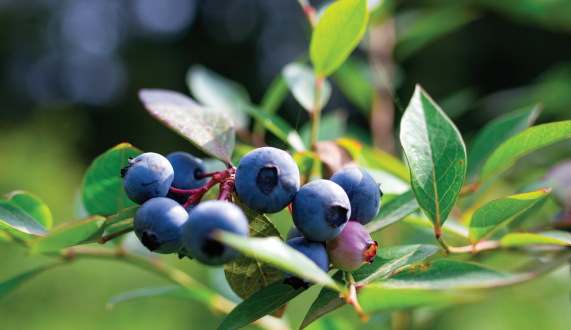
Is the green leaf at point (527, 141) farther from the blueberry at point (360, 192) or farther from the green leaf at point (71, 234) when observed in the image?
the green leaf at point (71, 234)

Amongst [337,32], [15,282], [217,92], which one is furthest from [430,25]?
[15,282]

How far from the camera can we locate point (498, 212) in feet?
1.99

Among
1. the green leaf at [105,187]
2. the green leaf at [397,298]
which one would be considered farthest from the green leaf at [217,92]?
the green leaf at [397,298]

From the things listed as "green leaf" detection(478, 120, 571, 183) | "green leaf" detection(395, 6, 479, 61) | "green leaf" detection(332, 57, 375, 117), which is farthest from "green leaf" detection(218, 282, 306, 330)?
"green leaf" detection(395, 6, 479, 61)

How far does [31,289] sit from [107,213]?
2874 mm

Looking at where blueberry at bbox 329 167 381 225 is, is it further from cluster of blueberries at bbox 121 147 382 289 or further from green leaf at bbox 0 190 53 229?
green leaf at bbox 0 190 53 229

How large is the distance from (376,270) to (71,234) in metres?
0.42

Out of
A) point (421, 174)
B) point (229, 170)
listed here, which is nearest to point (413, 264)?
point (421, 174)

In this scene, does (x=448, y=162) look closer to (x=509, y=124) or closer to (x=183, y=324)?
(x=509, y=124)

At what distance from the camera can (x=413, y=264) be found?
518 millimetres

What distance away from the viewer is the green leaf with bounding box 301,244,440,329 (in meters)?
0.50

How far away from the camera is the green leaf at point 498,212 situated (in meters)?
0.57

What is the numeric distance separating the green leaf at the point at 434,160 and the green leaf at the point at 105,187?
1.55 feet

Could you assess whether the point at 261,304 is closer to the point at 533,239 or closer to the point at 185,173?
the point at 185,173
